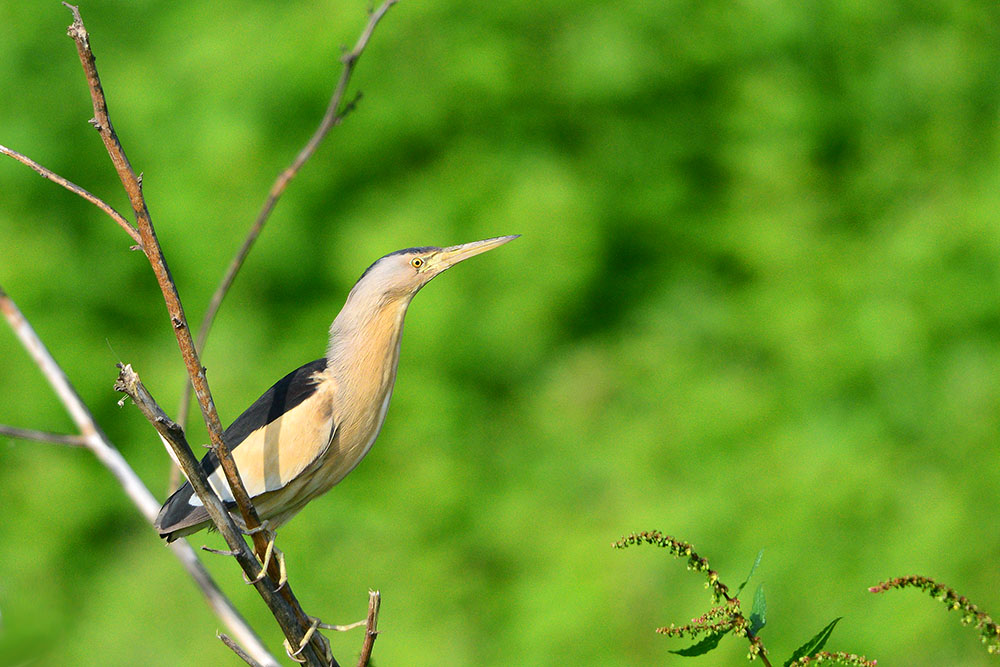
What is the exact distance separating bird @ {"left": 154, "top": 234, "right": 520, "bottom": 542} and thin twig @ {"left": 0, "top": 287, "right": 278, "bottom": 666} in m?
0.03

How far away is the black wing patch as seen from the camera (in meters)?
0.90

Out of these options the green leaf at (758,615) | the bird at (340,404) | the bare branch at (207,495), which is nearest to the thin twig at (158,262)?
the bare branch at (207,495)

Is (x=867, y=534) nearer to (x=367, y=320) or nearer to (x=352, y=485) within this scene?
(x=352, y=485)

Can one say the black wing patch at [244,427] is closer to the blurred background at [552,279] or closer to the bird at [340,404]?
the bird at [340,404]

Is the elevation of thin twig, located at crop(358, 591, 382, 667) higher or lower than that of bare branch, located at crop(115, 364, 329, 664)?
lower

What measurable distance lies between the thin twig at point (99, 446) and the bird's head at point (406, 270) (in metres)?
0.24

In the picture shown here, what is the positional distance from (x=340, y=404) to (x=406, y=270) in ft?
0.41

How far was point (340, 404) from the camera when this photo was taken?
3.00 ft

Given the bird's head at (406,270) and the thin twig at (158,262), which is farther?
the bird's head at (406,270)

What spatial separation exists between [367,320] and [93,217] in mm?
1894

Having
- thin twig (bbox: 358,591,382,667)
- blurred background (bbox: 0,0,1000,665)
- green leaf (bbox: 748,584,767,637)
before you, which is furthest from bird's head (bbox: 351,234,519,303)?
blurred background (bbox: 0,0,1000,665)

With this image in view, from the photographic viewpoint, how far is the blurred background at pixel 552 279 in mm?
2211

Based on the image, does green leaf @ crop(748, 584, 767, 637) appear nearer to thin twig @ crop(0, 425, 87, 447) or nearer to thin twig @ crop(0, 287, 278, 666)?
thin twig @ crop(0, 287, 278, 666)

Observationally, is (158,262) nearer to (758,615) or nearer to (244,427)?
(244,427)
